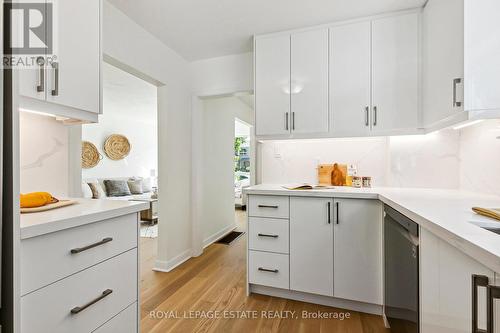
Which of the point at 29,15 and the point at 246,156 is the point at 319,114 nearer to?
the point at 29,15

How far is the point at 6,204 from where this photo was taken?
73 centimetres

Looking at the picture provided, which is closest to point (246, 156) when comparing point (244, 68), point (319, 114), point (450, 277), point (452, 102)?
point (244, 68)

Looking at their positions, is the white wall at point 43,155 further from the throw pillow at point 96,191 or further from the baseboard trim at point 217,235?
the throw pillow at point 96,191

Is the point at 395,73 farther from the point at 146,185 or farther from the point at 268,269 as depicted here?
the point at 146,185

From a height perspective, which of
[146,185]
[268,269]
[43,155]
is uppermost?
[43,155]

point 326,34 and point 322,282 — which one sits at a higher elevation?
point 326,34

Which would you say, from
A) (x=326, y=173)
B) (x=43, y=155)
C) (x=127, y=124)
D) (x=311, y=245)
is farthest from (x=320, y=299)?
(x=127, y=124)

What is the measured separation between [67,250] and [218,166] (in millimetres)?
2933

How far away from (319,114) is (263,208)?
3.21ft

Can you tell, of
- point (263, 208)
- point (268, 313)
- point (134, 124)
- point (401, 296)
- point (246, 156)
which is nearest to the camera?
point (401, 296)

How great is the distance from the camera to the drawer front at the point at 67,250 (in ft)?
2.56

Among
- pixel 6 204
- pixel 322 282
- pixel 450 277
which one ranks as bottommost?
pixel 322 282

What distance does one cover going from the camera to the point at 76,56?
118 cm

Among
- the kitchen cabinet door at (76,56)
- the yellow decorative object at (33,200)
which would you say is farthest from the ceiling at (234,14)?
the yellow decorative object at (33,200)
